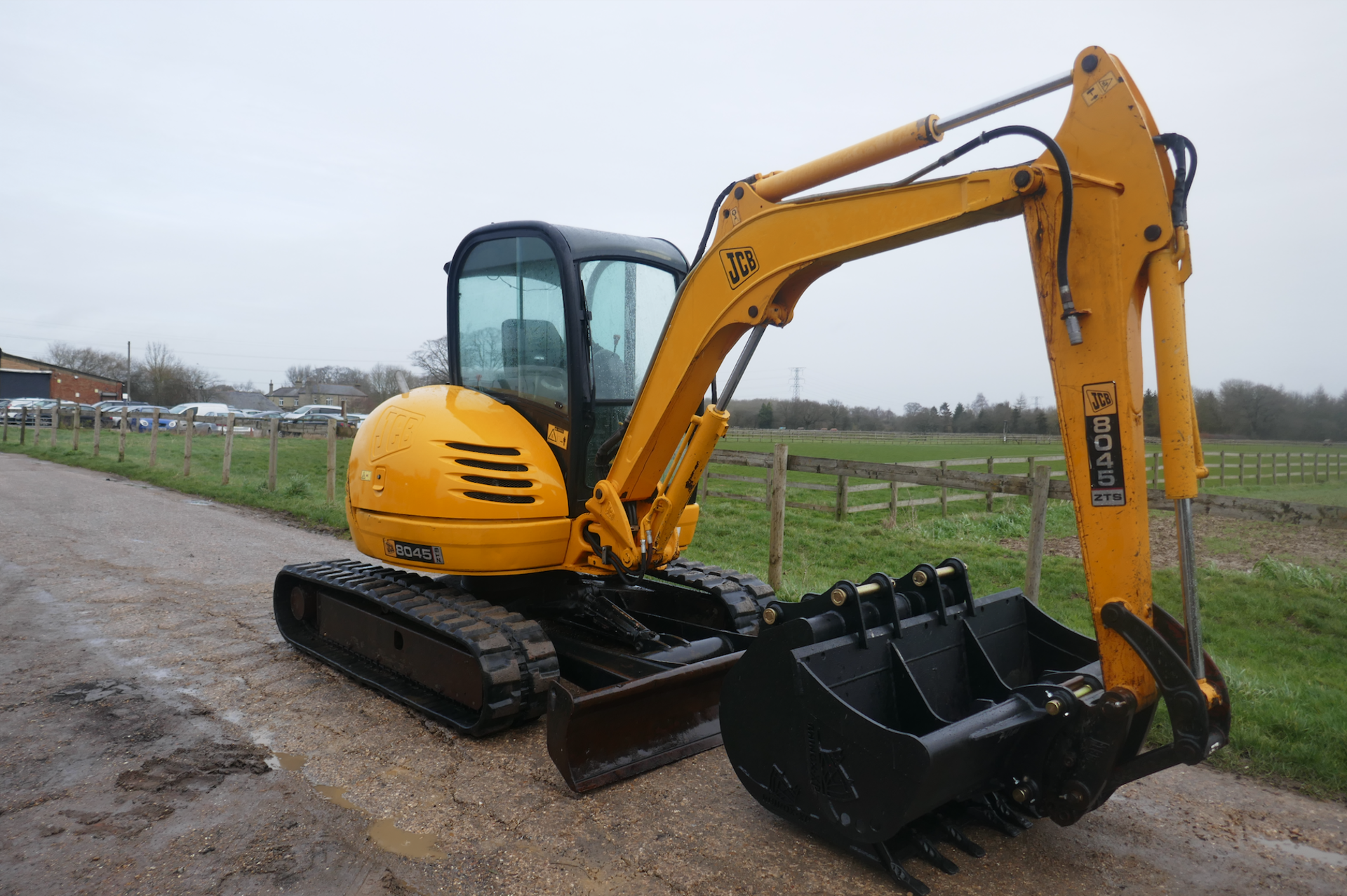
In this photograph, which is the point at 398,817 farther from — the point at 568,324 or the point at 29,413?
the point at 29,413

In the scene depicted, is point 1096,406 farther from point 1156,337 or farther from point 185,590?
point 185,590

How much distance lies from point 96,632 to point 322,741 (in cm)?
308

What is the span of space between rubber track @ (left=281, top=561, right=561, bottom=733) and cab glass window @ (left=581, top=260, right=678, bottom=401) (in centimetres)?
144

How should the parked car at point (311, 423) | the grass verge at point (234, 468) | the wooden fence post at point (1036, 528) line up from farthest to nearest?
the parked car at point (311, 423), the grass verge at point (234, 468), the wooden fence post at point (1036, 528)

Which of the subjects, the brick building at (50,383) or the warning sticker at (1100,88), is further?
the brick building at (50,383)

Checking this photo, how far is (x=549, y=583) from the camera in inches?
214

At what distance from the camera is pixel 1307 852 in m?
3.29

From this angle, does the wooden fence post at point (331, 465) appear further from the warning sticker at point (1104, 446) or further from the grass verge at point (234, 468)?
the warning sticker at point (1104, 446)

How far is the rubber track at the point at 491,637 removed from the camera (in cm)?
420

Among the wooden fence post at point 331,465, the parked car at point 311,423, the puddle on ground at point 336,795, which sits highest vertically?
the parked car at point 311,423

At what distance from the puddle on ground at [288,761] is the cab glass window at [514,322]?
2295mm

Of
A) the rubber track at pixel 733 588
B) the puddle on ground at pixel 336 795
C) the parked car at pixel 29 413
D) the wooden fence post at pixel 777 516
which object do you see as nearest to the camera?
the puddle on ground at pixel 336 795

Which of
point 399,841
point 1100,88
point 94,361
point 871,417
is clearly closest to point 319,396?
point 94,361

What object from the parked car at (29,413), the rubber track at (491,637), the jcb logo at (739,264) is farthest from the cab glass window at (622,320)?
the parked car at (29,413)
